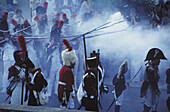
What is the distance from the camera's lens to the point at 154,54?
14.9 ft

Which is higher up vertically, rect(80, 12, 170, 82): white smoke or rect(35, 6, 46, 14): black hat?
rect(35, 6, 46, 14): black hat

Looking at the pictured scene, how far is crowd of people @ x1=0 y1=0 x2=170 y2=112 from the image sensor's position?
464 cm

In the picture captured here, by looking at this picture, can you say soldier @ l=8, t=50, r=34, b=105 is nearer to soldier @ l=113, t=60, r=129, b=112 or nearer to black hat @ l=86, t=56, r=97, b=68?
black hat @ l=86, t=56, r=97, b=68

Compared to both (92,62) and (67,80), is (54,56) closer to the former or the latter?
(67,80)

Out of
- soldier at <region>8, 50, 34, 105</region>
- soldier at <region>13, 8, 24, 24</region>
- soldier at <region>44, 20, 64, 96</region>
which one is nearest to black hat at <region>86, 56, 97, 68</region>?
soldier at <region>44, 20, 64, 96</region>

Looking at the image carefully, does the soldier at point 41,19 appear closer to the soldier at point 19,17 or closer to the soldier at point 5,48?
the soldier at point 19,17

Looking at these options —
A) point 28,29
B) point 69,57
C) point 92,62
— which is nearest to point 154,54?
point 92,62

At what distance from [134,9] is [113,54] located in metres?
1.14

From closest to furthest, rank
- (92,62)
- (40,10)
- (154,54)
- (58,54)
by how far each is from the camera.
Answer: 1. (154,54)
2. (92,62)
3. (58,54)
4. (40,10)

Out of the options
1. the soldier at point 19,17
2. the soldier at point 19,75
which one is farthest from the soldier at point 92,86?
the soldier at point 19,17

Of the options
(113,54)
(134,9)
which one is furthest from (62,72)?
(134,9)

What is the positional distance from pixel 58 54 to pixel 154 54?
245 centimetres

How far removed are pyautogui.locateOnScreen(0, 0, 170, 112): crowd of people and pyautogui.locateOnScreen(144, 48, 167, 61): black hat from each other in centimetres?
2

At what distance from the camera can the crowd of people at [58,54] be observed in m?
4.64
